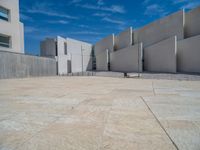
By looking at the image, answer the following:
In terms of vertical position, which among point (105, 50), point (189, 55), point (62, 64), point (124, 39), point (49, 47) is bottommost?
point (62, 64)

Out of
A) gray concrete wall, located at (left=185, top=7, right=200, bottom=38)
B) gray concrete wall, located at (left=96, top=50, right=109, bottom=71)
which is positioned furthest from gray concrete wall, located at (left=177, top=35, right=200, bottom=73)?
gray concrete wall, located at (left=96, top=50, right=109, bottom=71)

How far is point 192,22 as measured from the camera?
27.1 m

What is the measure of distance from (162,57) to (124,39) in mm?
16490

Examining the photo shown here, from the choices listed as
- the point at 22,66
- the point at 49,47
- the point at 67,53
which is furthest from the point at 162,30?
the point at 22,66

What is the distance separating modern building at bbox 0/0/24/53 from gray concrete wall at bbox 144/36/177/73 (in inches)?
948

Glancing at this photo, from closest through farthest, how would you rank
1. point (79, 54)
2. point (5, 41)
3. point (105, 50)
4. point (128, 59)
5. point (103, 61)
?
point (5, 41)
point (128, 59)
point (79, 54)
point (103, 61)
point (105, 50)

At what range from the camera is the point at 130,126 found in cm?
293

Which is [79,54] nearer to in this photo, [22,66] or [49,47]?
[49,47]

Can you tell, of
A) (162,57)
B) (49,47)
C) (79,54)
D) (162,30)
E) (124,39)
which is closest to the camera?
(162,57)

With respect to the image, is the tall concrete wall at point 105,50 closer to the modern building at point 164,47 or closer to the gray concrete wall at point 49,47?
the modern building at point 164,47

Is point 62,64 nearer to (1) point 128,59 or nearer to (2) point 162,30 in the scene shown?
(1) point 128,59

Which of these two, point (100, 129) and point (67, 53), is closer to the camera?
point (100, 129)

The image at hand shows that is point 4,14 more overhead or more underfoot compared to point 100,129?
more overhead

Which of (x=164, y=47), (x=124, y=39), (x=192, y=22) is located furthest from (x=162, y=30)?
(x=124, y=39)
